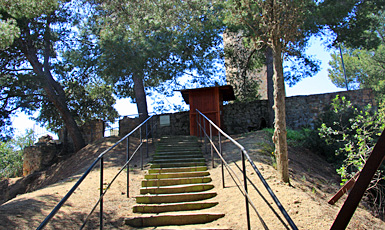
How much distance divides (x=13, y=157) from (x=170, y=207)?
22381mm

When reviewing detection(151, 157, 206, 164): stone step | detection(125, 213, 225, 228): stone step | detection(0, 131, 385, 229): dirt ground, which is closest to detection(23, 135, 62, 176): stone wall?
detection(0, 131, 385, 229): dirt ground

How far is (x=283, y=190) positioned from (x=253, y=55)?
1084cm

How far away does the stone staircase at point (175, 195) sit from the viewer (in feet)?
14.4

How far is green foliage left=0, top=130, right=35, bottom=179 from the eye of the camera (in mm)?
19955

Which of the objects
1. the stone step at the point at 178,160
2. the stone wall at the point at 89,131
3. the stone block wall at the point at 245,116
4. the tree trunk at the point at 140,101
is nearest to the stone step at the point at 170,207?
the stone step at the point at 178,160

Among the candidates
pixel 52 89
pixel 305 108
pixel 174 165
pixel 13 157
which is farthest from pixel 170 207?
pixel 13 157

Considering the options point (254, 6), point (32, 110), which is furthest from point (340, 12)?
point (32, 110)

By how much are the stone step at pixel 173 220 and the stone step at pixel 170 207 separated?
1.25 feet

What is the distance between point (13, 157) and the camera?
22.9 m

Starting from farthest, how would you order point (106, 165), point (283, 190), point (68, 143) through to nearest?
point (68, 143), point (106, 165), point (283, 190)

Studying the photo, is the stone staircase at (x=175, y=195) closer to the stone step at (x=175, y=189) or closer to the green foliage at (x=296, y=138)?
the stone step at (x=175, y=189)

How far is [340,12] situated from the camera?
11.6 metres

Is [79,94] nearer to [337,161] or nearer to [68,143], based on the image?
[68,143]

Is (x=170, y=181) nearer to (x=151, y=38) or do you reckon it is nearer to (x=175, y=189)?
(x=175, y=189)
